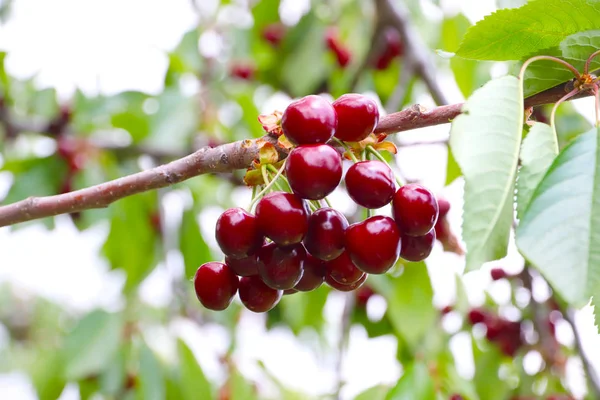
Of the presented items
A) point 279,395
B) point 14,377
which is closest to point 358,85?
point 279,395

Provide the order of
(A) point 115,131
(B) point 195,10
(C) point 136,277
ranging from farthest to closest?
(B) point 195,10 < (A) point 115,131 < (C) point 136,277

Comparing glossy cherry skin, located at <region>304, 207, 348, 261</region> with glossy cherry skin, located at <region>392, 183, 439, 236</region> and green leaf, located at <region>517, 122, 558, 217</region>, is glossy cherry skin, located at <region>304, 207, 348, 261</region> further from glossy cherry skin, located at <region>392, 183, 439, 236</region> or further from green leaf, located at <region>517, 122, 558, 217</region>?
green leaf, located at <region>517, 122, 558, 217</region>

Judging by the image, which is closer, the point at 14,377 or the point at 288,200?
the point at 288,200

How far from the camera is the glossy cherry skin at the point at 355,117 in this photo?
94 cm

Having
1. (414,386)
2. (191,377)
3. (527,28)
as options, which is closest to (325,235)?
(527,28)

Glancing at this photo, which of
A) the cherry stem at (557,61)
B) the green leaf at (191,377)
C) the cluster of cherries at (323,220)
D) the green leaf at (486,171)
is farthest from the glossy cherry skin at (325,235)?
the green leaf at (191,377)

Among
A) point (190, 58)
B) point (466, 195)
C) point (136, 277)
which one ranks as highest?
point (466, 195)

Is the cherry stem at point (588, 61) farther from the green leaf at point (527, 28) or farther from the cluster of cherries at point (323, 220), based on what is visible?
the cluster of cherries at point (323, 220)

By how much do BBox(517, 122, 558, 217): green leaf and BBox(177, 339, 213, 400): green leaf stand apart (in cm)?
173

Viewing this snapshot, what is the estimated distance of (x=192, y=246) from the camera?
108 inches

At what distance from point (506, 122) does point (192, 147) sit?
233cm

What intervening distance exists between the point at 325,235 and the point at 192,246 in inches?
74.1

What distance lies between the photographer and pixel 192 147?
299 cm

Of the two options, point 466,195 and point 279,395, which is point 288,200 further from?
point 279,395
